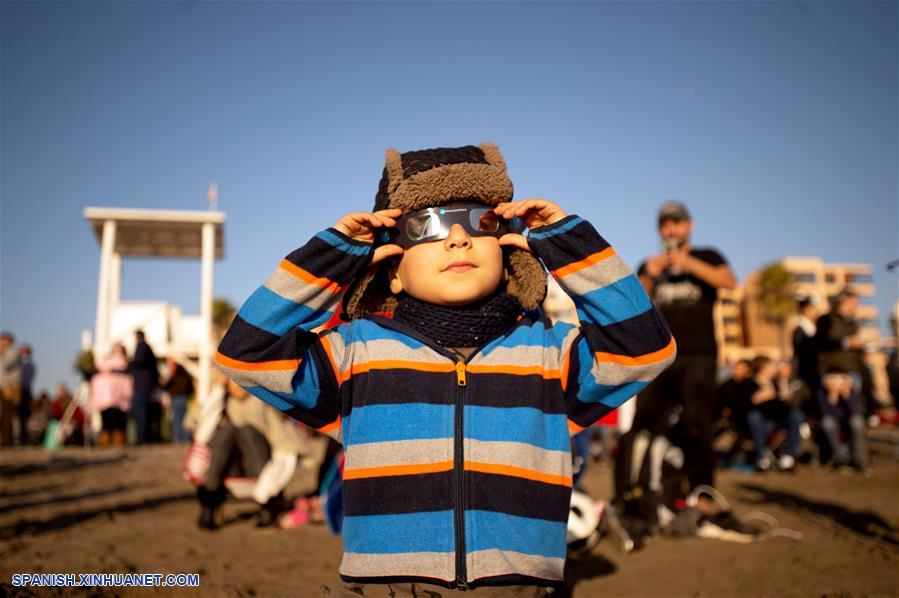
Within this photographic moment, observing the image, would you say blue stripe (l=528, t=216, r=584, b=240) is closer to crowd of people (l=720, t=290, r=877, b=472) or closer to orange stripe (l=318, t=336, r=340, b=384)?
orange stripe (l=318, t=336, r=340, b=384)

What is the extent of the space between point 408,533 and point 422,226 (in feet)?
3.13

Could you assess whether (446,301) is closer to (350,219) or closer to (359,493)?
(350,219)

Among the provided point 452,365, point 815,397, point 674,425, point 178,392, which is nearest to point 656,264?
point 674,425

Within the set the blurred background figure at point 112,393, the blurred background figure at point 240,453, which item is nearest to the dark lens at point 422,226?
the blurred background figure at point 240,453

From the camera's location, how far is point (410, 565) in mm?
1807

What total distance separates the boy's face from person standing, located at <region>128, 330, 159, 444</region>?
1103 centimetres

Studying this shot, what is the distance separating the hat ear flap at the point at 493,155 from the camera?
2293 mm

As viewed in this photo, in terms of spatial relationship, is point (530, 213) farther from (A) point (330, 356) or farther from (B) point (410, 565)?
(B) point (410, 565)

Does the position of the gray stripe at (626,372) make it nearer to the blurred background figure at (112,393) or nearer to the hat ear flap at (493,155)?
the hat ear flap at (493,155)

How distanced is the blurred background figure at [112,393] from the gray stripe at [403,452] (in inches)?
452

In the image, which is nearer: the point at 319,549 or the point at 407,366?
the point at 407,366

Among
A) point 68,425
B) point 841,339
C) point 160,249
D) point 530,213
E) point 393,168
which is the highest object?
point 160,249

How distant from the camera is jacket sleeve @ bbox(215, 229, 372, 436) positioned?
1962mm

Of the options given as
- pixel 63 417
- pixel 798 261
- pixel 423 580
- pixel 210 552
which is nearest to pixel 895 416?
pixel 210 552
